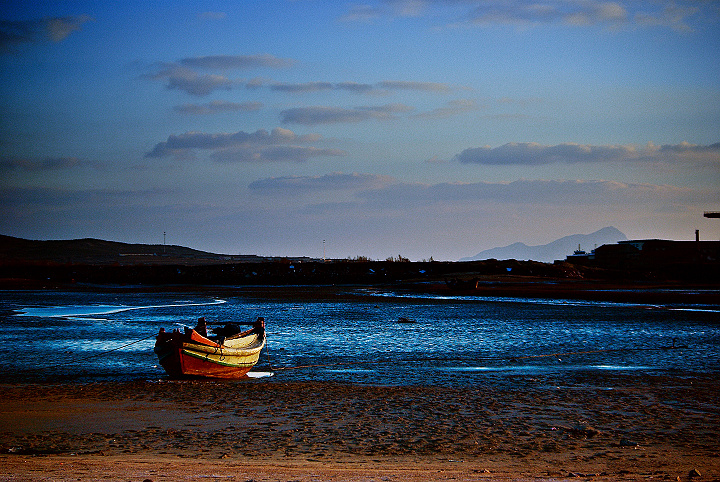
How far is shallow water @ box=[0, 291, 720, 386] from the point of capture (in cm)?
2058

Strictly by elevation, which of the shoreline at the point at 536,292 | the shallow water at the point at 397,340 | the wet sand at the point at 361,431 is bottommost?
the wet sand at the point at 361,431

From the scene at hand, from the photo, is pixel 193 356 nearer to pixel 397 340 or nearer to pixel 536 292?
pixel 397 340

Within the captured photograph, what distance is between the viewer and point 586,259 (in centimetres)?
10444

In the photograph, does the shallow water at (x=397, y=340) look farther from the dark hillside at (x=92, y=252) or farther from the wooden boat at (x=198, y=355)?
the dark hillside at (x=92, y=252)

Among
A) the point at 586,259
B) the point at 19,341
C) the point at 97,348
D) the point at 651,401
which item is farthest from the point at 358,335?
the point at 586,259

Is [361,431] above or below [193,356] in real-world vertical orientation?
below

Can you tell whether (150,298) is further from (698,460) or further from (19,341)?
(698,460)

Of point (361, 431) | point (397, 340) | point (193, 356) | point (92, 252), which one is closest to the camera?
point (361, 431)

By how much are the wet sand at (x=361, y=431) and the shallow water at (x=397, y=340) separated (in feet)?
7.32

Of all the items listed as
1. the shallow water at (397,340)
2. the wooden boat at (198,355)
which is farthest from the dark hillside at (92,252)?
the wooden boat at (198,355)

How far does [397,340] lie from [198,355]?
11.2 meters

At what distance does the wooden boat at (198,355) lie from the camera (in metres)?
18.5

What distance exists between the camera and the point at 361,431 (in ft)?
42.9

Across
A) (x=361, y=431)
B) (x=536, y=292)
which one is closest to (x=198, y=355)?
(x=361, y=431)
